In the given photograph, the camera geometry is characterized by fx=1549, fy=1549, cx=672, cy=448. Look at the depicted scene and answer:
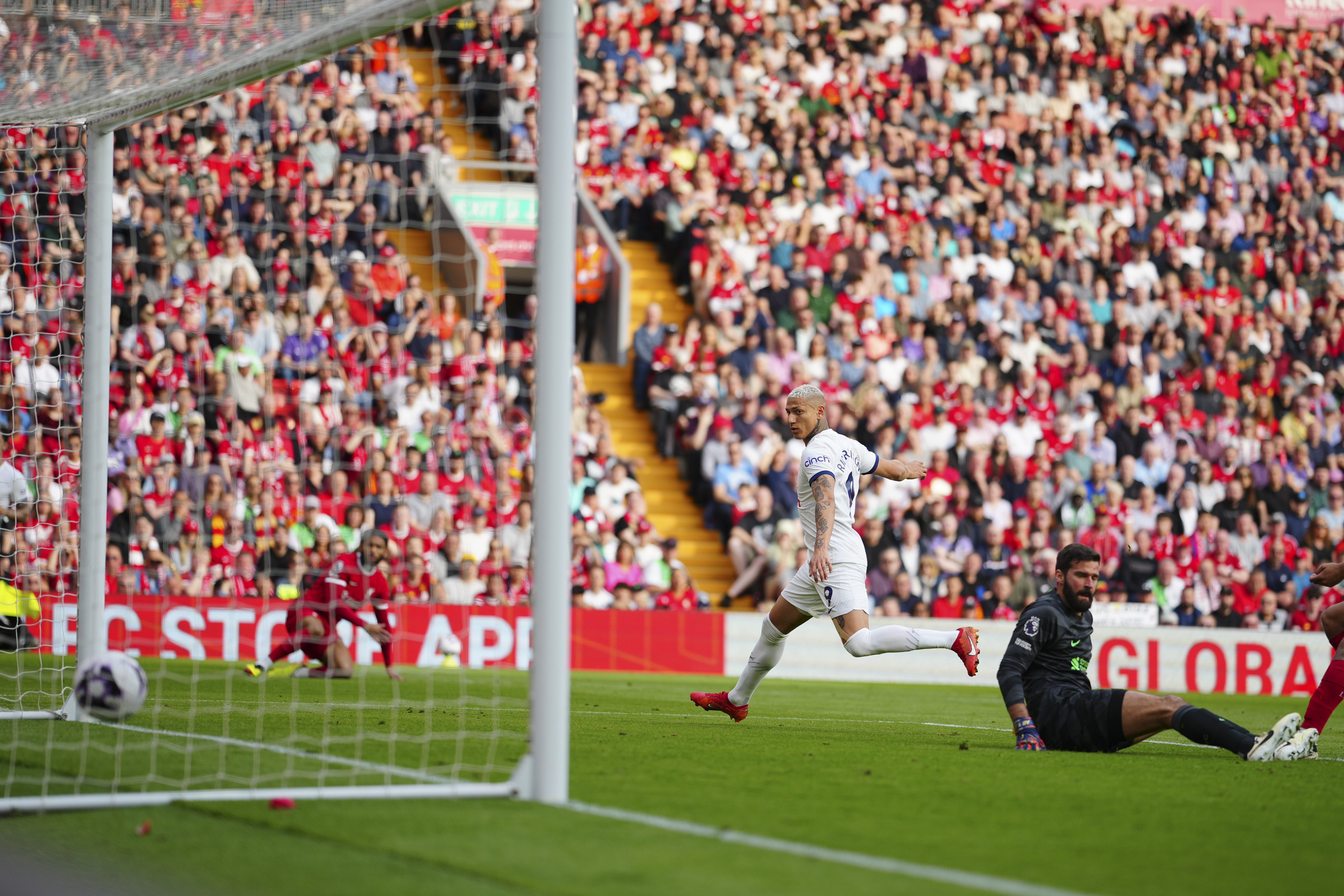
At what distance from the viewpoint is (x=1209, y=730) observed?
24.4 ft

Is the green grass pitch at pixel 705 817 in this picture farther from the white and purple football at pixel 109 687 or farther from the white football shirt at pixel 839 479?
the white football shirt at pixel 839 479

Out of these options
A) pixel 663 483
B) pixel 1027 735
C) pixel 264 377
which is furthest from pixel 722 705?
pixel 663 483

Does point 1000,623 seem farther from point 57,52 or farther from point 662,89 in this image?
point 57,52

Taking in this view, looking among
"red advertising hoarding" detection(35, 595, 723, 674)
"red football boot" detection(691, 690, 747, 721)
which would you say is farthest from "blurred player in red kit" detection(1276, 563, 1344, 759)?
"red advertising hoarding" detection(35, 595, 723, 674)

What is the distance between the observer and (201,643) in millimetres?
14492

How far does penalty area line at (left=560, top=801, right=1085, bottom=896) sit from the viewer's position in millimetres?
4238

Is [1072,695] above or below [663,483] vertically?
below

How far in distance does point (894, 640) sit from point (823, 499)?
0.86 m

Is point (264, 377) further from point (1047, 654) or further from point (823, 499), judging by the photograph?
point (1047, 654)

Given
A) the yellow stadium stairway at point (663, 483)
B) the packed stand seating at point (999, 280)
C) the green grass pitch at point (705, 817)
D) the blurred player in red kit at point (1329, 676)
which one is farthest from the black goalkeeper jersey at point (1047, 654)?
the yellow stadium stairway at point (663, 483)

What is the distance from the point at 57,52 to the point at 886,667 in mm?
10670

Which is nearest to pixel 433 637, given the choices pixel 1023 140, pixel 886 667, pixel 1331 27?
pixel 886 667

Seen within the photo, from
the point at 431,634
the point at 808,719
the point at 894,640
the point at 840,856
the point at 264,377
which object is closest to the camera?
the point at 840,856

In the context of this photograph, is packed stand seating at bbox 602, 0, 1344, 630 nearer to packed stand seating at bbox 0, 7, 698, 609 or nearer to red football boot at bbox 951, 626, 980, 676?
packed stand seating at bbox 0, 7, 698, 609
